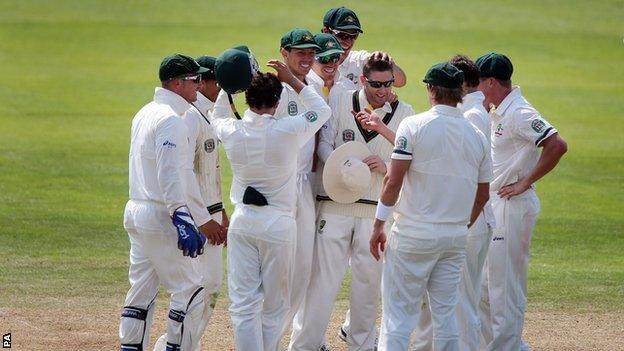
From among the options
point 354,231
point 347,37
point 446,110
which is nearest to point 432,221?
point 446,110

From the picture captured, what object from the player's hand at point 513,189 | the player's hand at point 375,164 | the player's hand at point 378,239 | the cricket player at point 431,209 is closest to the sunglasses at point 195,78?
the player's hand at point 375,164

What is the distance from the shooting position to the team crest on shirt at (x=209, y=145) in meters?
8.45

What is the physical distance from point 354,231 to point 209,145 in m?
1.26

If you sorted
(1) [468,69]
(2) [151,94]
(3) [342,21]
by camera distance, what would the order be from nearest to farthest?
(1) [468,69] → (3) [342,21] → (2) [151,94]

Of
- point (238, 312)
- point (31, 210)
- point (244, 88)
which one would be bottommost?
point (31, 210)

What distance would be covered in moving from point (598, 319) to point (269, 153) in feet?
13.2

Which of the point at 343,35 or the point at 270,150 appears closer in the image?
the point at 270,150

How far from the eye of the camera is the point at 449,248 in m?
7.62

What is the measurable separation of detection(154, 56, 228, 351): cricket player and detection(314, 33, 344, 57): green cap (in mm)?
827

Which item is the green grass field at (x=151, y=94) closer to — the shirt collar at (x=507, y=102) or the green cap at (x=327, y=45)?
the shirt collar at (x=507, y=102)

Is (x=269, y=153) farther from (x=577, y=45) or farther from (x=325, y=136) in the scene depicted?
(x=577, y=45)

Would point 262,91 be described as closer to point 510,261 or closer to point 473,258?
point 473,258

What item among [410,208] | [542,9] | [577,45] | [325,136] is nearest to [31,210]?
[325,136]

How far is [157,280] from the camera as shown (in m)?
8.33
